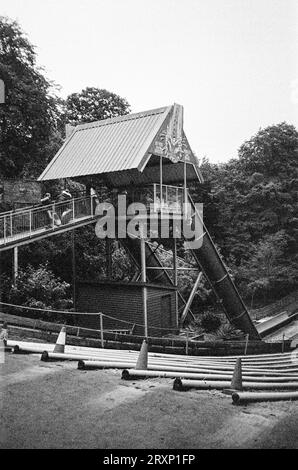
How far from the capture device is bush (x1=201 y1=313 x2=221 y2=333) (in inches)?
1297

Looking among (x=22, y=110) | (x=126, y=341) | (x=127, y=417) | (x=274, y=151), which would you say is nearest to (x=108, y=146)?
(x=22, y=110)

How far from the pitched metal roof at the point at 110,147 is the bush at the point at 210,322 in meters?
15.3

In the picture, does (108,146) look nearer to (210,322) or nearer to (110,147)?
(110,147)

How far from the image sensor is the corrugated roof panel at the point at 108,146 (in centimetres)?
2173

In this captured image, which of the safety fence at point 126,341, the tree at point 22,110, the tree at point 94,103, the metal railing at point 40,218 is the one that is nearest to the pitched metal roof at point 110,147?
the metal railing at point 40,218

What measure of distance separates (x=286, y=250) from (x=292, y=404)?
39.1 meters

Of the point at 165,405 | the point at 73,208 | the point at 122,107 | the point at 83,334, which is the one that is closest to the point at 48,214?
the point at 73,208

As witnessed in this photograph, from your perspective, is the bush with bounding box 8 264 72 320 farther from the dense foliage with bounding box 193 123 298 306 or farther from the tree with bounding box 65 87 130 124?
the tree with bounding box 65 87 130 124

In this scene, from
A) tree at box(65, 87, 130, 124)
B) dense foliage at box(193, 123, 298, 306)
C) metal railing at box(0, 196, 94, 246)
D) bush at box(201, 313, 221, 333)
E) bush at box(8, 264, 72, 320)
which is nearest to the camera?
metal railing at box(0, 196, 94, 246)

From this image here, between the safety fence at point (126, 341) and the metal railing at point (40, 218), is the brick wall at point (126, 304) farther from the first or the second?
the metal railing at point (40, 218)

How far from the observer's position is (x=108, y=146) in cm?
→ 2345

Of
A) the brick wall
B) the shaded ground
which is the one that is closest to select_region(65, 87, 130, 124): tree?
the brick wall

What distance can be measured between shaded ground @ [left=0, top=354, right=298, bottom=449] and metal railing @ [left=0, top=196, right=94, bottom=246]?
397 inches

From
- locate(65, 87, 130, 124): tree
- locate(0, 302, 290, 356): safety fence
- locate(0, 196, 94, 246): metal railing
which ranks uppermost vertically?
locate(65, 87, 130, 124): tree
